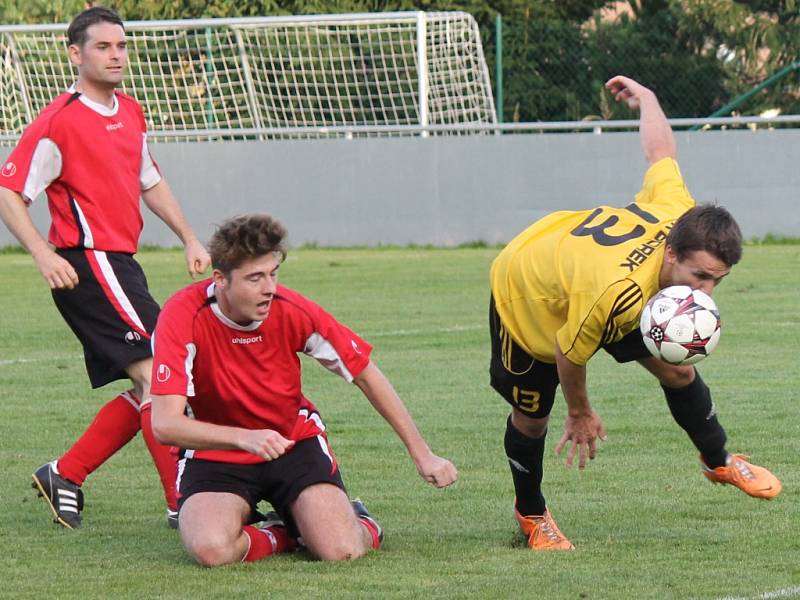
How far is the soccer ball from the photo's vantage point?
5.22m

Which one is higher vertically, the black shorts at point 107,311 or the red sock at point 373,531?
the black shorts at point 107,311

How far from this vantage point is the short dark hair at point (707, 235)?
5.04m

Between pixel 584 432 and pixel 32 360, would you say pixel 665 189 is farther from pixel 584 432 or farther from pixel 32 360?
pixel 32 360

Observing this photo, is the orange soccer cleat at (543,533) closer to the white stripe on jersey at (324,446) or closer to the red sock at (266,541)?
the white stripe on jersey at (324,446)

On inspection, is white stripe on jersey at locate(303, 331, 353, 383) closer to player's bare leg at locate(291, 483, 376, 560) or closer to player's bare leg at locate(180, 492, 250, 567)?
player's bare leg at locate(291, 483, 376, 560)

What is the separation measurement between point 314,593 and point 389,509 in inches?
56.6

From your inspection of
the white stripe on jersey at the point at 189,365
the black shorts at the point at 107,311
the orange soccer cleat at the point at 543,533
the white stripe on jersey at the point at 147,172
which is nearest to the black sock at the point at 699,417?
the orange soccer cleat at the point at 543,533

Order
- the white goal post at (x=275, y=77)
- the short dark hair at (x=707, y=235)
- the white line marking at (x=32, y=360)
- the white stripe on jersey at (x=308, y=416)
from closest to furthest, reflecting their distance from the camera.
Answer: the short dark hair at (x=707, y=235)
the white stripe on jersey at (x=308, y=416)
the white line marking at (x=32, y=360)
the white goal post at (x=275, y=77)

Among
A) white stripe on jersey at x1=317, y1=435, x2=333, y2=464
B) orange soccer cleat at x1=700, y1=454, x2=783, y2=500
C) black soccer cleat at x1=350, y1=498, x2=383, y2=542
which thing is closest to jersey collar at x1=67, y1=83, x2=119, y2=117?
white stripe on jersey at x1=317, y1=435, x2=333, y2=464

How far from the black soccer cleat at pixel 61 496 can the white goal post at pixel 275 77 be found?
1489 centimetres

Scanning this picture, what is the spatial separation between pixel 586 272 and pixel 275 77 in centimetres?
1660

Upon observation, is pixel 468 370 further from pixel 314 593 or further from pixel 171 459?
pixel 314 593

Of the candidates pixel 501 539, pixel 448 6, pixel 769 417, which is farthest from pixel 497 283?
pixel 448 6

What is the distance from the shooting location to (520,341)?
5.76 m
